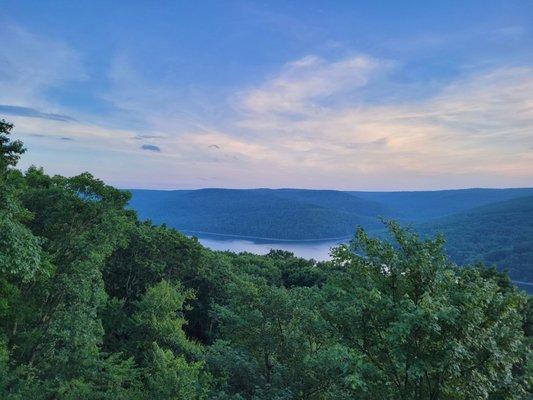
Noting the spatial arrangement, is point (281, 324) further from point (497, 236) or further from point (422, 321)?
point (497, 236)

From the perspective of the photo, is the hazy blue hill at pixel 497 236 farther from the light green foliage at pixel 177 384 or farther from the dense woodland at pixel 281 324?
the light green foliage at pixel 177 384

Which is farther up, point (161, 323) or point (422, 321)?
point (422, 321)

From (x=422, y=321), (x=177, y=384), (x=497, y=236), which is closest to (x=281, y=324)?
(x=177, y=384)

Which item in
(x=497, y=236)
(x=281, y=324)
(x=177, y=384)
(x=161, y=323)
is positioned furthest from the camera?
(x=497, y=236)

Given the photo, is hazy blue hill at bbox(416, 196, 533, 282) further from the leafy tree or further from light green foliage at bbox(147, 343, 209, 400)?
the leafy tree

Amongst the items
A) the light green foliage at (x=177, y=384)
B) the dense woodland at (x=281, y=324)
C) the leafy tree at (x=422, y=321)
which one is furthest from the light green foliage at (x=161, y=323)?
the leafy tree at (x=422, y=321)

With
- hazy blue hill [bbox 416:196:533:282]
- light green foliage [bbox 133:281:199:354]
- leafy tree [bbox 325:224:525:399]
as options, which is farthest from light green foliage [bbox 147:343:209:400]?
hazy blue hill [bbox 416:196:533:282]

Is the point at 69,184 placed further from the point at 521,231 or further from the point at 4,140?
the point at 521,231
